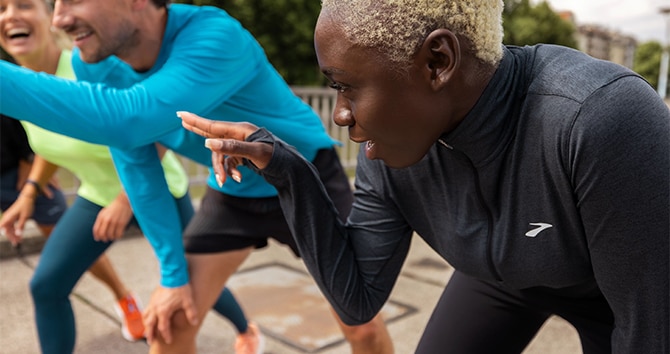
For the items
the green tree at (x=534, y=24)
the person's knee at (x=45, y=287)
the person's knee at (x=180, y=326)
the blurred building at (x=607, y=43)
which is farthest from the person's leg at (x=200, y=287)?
the blurred building at (x=607, y=43)

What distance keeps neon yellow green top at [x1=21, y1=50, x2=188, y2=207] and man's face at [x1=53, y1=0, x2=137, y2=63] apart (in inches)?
29.3

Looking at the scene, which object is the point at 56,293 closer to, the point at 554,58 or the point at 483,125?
the point at 483,125

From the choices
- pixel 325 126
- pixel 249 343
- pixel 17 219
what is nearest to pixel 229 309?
pixel 249 343

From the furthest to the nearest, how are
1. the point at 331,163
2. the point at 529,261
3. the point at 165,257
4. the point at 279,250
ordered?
the point at 279,250
the point at 331,163
the point at 165,257
the point at 529,261

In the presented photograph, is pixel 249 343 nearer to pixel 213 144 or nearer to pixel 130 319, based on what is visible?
pixel 130 319

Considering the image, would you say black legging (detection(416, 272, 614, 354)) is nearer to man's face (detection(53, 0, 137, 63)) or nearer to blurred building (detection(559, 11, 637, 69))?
man's face (detection(53, 0, 137, 63))

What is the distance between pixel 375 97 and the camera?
1215 millimetres

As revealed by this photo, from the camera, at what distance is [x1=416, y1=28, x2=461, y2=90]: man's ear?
1.14 m

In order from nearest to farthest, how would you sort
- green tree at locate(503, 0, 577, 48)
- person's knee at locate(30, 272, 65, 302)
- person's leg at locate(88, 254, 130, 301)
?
person's knee at locate(30, 272, 65, 302), person's leg at locate(88, 254, 130, 301), green tree at locate(503, 0, 577, 48)

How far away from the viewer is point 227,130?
4.75 ft

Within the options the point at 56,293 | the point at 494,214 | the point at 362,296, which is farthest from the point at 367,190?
the point at 56,293

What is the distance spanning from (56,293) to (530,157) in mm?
2083

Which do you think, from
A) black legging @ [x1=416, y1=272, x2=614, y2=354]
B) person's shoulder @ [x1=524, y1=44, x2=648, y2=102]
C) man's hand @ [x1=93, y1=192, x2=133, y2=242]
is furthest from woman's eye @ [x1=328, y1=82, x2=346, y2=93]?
man's hand @ [x1=93, y1=192, x2=133, y2=242]

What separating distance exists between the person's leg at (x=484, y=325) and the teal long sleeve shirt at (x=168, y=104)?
0.88 metres
